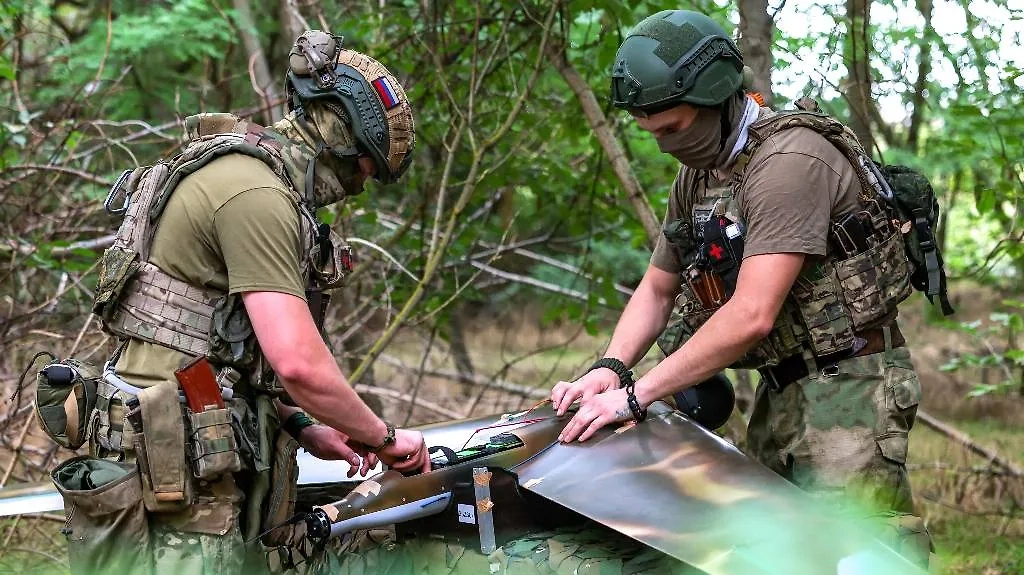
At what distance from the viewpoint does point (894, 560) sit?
7.97 ft

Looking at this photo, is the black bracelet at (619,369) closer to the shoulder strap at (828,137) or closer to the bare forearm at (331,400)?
the shoulder strap at (828,137)

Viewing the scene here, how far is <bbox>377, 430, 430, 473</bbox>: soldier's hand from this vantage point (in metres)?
2.98

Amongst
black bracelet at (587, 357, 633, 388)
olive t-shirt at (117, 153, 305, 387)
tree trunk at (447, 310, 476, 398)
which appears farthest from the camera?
tree trunk at (447, 310, 476, 398)

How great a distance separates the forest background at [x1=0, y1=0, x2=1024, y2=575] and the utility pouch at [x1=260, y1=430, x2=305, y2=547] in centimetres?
200

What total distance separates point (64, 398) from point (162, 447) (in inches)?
16.1

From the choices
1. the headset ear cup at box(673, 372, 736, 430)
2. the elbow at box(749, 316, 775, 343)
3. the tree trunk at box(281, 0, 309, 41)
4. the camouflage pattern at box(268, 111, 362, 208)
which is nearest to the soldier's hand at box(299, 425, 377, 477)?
the camouflage pattern at box(268, 111, 362, 208)

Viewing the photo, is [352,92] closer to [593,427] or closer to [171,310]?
[171,310]

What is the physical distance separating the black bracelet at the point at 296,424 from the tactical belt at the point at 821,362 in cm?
162

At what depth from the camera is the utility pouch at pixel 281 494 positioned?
111 inches

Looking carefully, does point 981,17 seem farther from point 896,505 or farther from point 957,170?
point 957,170

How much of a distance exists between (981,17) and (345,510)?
3933 mm

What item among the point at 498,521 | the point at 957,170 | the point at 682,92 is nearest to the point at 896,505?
the point at 498,521

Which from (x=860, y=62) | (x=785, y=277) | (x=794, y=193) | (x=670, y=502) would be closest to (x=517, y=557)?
(x=670, y=502)

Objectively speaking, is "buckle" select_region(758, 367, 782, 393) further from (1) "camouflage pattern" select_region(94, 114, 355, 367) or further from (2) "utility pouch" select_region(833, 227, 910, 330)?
(1) "camouflage pattern" select_region(94, 114, 355, 367)
